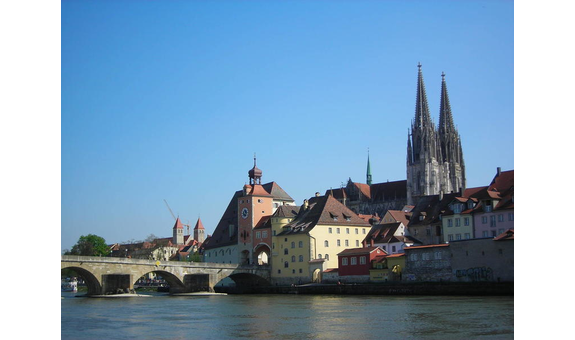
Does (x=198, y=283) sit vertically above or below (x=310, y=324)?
below

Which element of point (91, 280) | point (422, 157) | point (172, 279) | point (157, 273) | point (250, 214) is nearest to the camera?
point (91, 280)

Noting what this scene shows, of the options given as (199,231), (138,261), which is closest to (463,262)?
(138,261)

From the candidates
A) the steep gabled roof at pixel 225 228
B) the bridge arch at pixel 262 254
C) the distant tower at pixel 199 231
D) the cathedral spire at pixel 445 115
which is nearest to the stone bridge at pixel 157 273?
the bridge arch at pixel 262 254

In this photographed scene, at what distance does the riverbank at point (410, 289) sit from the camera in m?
49.6

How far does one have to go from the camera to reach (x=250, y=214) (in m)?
90.8

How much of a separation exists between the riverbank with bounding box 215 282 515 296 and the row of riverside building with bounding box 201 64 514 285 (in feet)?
6.81

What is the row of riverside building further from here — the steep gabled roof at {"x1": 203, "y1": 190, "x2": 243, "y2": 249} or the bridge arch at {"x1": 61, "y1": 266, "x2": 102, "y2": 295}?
the bridge arch at {"x1": 61, "y1": 266, "x2": 102, "y2": 295}

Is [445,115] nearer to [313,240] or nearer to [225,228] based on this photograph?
[225,228]

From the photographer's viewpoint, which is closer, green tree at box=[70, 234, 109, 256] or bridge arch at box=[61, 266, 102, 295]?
bridge arch at box=[61, 266, 102, 295]

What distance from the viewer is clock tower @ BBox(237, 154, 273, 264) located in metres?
90.4

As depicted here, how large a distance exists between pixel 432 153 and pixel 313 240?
61849mm

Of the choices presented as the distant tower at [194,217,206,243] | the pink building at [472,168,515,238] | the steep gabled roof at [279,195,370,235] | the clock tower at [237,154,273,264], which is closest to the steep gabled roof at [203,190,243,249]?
the clock tower at [237,154,273,264]

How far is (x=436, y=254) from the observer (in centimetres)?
5988

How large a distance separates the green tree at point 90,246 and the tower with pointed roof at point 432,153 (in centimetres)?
5859
